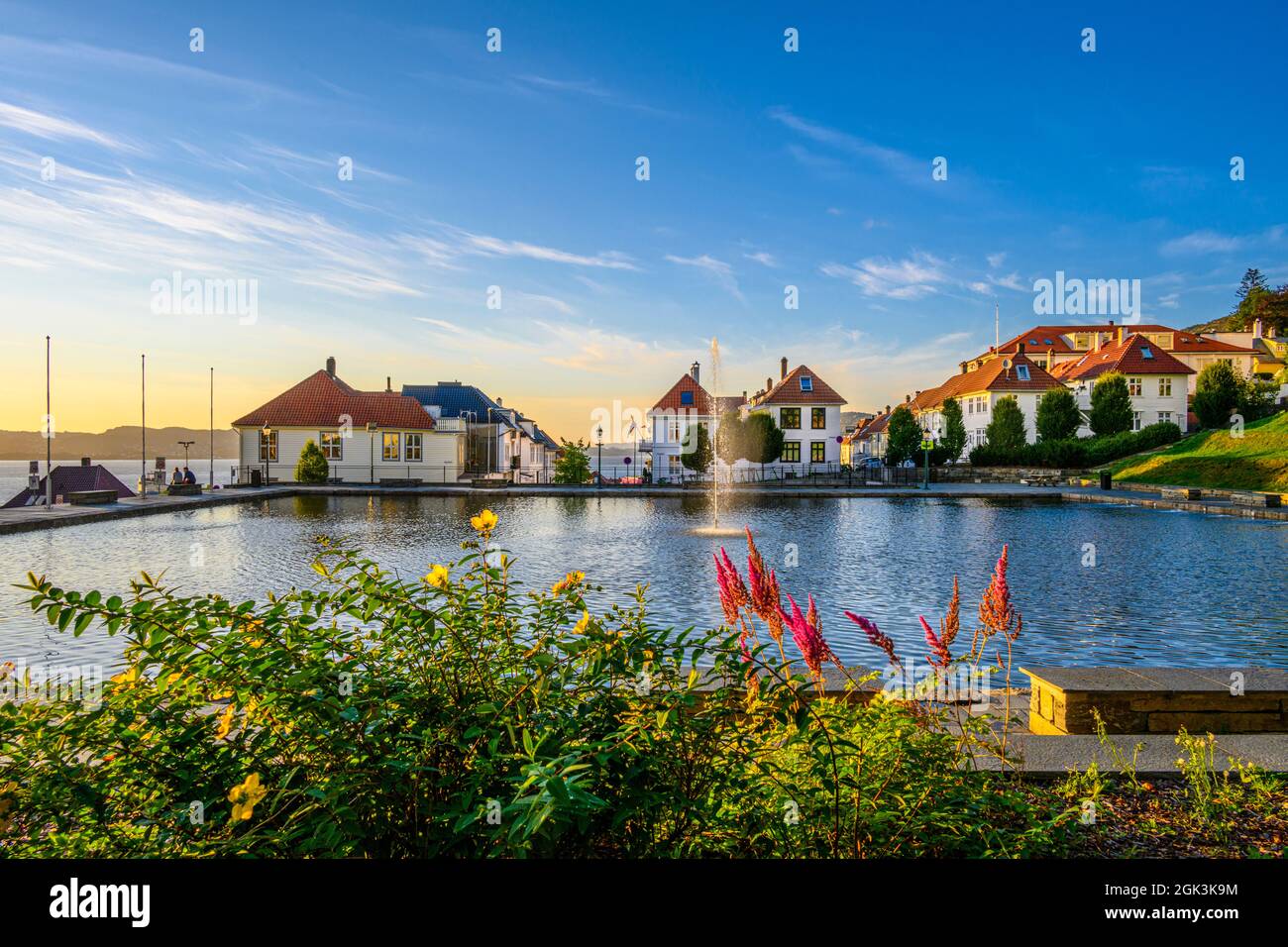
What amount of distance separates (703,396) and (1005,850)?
2335 inches

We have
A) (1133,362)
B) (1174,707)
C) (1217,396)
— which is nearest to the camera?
(1174,707)

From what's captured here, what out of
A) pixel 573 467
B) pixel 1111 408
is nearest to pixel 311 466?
pixel 573 467

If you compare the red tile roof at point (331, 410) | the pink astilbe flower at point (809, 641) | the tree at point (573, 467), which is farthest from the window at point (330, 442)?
the pink astilbe flower at point (809, 641)

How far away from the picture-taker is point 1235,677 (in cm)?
504

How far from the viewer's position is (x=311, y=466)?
4372 cm

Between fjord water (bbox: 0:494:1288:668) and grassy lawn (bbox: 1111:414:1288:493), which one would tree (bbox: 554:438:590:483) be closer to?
fjord water (bbox: 0:494:1288:668)

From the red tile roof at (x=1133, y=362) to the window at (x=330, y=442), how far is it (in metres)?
61.4

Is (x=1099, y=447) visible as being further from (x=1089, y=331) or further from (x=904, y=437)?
(x=1089, y=331)

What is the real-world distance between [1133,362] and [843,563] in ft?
209

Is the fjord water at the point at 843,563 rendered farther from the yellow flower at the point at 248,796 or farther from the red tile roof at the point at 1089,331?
the red tile roof at the point at 1089,331

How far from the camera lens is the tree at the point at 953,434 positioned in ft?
193

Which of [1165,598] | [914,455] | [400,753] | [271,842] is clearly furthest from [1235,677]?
[914,455]
